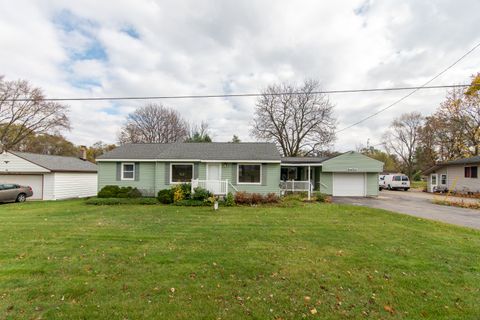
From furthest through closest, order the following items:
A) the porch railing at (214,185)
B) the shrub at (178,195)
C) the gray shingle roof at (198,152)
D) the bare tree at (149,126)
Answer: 1. the bare tree at (149,126)
2. the gray shingle roof at (198,152)
3. the porch railing at (214,185)
4. the shrub at (178,195)

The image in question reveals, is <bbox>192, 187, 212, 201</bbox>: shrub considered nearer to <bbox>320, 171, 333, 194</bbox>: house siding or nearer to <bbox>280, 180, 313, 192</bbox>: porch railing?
<bbox>280, 180, 313, 192</bbox>: porch railing

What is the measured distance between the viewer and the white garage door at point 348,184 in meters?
19.3

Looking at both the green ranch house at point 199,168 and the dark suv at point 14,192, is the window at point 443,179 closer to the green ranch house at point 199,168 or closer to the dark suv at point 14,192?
the green ranch house at point 199,168

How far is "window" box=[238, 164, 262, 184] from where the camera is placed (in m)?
15.7

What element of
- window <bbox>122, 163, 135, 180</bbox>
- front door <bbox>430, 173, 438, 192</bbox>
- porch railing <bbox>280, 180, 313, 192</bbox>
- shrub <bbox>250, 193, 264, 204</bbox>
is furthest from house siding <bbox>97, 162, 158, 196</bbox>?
front door <bbox>430, 173, 438, 192</bbox>

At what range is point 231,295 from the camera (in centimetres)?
354

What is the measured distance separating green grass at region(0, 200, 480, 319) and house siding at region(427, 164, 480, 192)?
61.5 ft

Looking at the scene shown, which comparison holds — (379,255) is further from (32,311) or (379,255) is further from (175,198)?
(175,198)

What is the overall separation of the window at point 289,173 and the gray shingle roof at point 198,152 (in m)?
3.99

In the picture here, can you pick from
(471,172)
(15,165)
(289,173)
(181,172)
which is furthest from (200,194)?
(471,172)

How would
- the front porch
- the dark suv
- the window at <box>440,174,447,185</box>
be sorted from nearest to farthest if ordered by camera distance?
the dark suv, the front porch, the window at <box>440,174,447,185</box>

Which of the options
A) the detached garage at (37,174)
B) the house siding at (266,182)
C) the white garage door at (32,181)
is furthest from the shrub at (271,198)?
the white garage door at (32,181)

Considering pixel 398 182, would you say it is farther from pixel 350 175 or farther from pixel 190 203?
pixel 190 203

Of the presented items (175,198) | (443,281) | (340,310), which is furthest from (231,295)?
(175,198)
